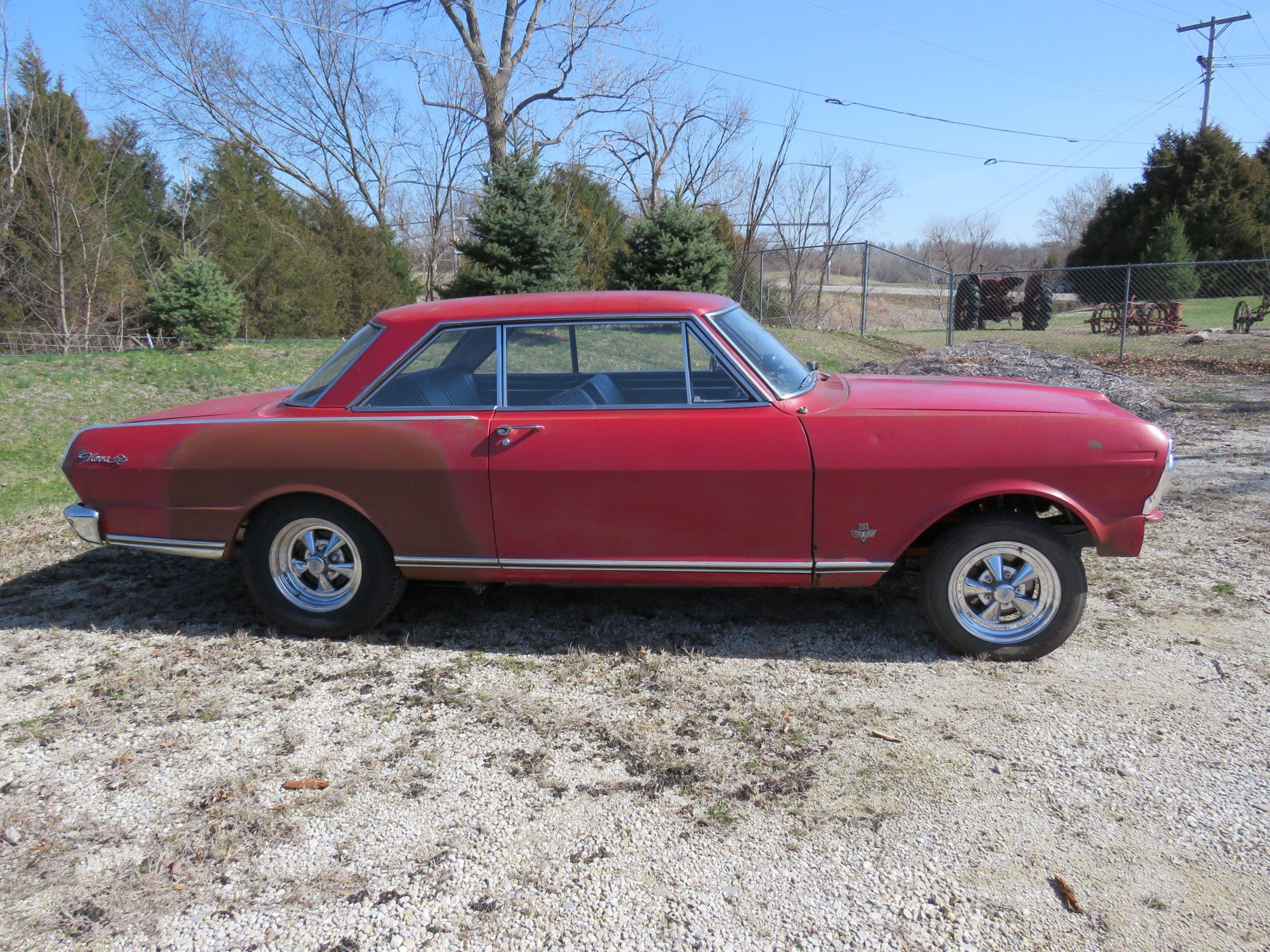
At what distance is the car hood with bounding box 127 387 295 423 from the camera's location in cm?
434

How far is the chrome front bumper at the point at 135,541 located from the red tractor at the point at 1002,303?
23609 mm

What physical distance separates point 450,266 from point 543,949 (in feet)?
153

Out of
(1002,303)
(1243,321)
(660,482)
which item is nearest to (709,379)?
(660,482)

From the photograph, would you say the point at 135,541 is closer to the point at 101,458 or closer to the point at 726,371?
the point at 101,458

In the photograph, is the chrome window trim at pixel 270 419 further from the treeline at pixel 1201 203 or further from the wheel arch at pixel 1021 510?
the treeline at pixel 1201 203

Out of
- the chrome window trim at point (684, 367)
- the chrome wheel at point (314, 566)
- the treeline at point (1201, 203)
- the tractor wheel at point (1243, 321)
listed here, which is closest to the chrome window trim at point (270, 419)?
the chrome window trim at point (684, 367)

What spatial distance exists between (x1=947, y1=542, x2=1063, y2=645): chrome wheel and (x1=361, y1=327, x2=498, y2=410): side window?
230cm

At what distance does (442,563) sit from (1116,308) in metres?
23.2

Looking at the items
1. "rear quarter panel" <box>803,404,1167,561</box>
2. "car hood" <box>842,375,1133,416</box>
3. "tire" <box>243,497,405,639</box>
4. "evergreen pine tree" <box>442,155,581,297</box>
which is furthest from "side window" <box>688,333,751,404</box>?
"evergreen pine tree" <box>442,155,581,297</box>

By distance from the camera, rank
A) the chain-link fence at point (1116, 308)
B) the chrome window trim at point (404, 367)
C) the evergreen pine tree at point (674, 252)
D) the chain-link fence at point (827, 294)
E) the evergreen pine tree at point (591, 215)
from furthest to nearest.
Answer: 1. the evergreen pine tree at point (591, 215)
2. the chain-link fence at point (827, 294)
3. the chain-link fence at point (1116, 308)
4. the evergreen pine tree at point (674, 252)
5. the chrome window trim at point (404, 367)

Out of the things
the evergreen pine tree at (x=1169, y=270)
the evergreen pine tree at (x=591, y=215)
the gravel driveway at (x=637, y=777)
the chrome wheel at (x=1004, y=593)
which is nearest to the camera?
the gravel driveway at (x=637, y=777)

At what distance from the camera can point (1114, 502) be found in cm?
371

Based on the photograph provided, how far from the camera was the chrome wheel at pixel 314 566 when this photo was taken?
4.23 m

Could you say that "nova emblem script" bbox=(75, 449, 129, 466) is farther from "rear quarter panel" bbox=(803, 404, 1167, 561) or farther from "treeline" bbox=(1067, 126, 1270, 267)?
"treeline" bbox=(1067, 126, 1270, 267)
